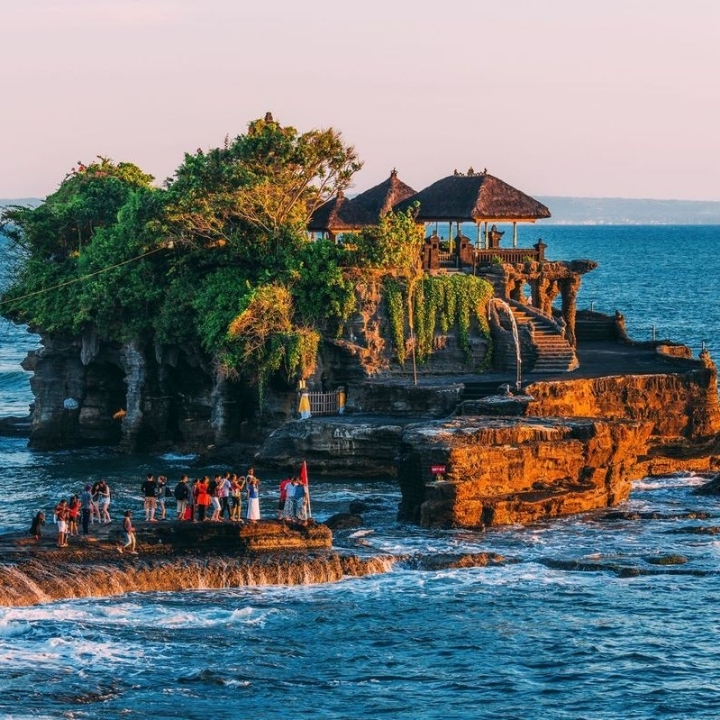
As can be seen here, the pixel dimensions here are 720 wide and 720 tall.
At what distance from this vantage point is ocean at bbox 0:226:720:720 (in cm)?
3494

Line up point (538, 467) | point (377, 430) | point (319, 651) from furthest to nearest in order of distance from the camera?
point (377, 430)
point (538, 467)
point (319, 651)

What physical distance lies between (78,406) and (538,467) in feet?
76.9

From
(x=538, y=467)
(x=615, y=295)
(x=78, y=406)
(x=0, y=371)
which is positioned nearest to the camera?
(x=538, y=467)

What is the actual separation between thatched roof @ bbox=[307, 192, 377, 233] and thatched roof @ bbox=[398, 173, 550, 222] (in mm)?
2276

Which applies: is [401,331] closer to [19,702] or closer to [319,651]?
[319,651]

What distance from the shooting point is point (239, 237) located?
65.2m

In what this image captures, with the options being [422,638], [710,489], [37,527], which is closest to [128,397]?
[37,527]

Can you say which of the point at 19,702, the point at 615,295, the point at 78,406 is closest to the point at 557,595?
the point at 19,702

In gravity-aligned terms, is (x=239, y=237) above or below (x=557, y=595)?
above

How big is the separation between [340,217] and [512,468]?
19801 millimetres

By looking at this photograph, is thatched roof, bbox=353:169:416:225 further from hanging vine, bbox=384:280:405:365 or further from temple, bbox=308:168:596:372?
hanging vine, bbox=384:280:405:365

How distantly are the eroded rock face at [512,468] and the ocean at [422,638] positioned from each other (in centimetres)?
92

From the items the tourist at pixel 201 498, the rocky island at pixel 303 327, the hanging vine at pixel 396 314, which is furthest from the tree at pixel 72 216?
the tourist at pixel 201 498

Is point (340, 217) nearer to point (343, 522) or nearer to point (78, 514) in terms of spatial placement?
point (343, 522)
